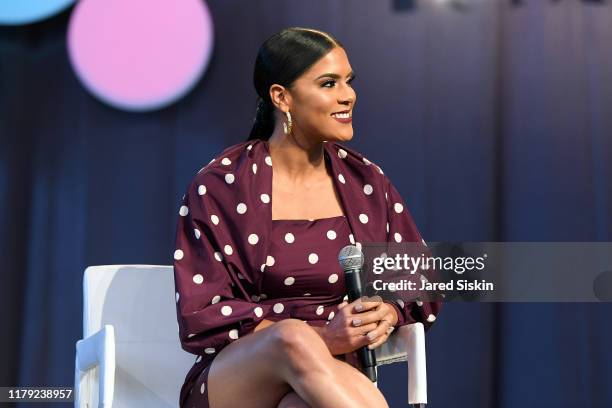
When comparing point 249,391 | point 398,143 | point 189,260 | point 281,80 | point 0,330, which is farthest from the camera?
point 398,143

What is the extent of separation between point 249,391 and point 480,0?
162cm

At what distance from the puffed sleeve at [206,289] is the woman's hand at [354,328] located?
17cm

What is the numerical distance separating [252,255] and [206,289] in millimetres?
122

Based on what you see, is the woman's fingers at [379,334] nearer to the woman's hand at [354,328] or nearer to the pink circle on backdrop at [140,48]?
the woman's hand at [354,328]

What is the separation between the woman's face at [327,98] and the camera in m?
1.94

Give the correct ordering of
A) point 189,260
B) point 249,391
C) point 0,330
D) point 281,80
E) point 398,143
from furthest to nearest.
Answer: point 398,143 → point 0,330 → point 281,80 → point 189,260 → point 249,391

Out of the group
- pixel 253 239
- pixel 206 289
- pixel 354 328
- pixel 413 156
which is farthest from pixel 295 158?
pixel 413 156

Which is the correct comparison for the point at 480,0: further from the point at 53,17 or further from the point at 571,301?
the point at 53,17

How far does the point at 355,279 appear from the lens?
1635 millimetres

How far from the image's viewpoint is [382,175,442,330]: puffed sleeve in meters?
1.87

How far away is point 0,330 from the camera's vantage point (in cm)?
259

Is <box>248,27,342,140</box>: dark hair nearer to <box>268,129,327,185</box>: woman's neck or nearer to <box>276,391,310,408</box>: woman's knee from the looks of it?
<box>268,129,327,185</box>: woman's neck

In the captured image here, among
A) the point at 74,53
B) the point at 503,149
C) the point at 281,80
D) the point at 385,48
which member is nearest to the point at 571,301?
the point at 503,149

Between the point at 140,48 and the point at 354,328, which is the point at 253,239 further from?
the point at 140,48
